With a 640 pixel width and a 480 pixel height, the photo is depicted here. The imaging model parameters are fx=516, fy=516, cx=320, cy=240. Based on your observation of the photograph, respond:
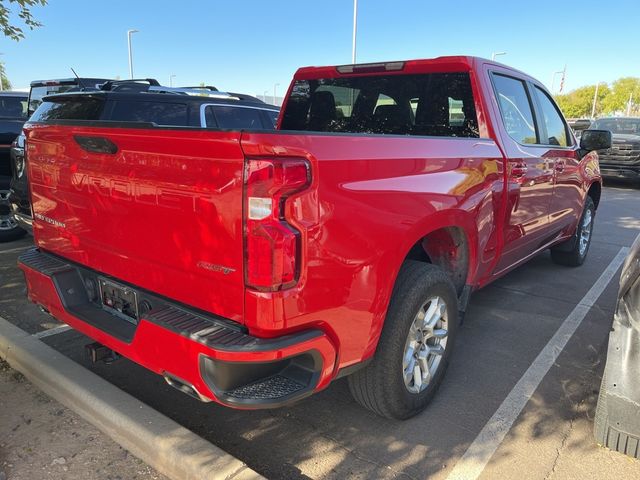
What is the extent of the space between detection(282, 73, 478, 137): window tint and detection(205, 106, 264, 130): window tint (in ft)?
7.24

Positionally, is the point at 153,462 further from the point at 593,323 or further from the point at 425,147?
the point at 593,323

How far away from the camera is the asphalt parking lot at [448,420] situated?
253cm

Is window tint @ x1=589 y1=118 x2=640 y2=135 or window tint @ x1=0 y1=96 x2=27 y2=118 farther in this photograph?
window tint @ x1=589 y1=118 x2=640 y2=135

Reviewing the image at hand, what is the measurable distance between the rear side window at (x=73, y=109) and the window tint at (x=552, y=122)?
432 cm

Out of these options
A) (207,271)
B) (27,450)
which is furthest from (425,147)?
(27,450)

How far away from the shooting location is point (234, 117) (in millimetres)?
6949

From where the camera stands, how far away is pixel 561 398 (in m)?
3.16

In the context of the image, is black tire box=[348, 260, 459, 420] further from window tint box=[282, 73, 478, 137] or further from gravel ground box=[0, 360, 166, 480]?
window tint box=[282, 73, 478, 137]

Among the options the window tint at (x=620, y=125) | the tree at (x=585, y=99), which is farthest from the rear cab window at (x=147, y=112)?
the tree at (x=585, y=99)

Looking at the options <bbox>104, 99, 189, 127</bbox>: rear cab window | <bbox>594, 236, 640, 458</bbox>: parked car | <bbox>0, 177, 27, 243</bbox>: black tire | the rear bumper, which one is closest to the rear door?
<bbox>594, 236, 640, 458</bbox>: parked car

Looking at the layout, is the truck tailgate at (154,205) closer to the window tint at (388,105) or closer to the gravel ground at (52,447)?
Result: the gravel ground at (52,447)

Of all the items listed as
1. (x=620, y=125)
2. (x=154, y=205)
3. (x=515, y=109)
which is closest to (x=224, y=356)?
(x=154, y=205)

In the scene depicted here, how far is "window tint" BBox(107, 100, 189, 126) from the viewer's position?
5.41 m

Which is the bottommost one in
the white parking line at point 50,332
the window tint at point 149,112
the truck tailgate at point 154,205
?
the white parking line at point 50,332
